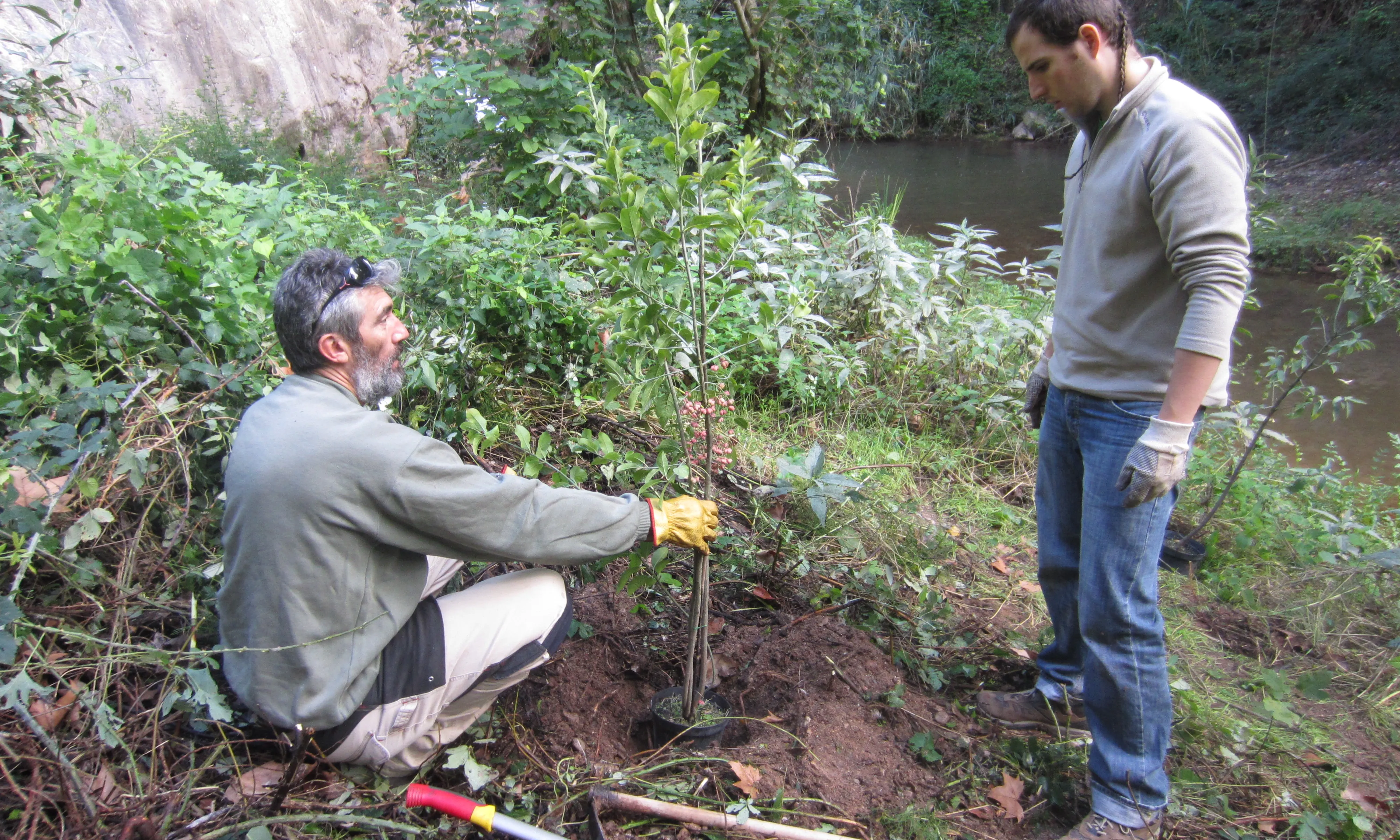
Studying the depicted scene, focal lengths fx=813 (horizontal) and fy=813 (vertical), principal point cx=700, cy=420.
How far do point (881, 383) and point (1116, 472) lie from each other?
9.08ft

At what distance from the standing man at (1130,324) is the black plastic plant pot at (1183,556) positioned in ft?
6.05

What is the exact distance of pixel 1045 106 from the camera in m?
15.3

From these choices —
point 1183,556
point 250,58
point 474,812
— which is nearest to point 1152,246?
point 474,812

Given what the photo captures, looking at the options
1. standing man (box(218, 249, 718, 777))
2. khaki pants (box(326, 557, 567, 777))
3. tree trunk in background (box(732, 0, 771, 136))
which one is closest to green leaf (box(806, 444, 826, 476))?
standing man (box(218, 249, 718, 777))

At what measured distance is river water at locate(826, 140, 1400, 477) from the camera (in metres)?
5.32

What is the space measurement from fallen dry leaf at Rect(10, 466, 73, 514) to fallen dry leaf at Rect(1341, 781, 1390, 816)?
11.5ft

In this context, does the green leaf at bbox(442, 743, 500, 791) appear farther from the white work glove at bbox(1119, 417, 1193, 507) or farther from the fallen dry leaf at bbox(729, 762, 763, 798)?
the white work glove at bbox(1119, 417, 1193, 507)

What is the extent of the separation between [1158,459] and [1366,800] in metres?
1.38

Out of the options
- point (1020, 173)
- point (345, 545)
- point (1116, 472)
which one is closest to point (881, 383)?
point (1116, 472)

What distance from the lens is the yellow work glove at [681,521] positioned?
80.4 inches

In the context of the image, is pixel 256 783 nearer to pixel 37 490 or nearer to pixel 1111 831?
pixel 37 490

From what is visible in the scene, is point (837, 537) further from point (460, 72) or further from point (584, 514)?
point (460, 72)

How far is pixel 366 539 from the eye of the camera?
72.8 inches

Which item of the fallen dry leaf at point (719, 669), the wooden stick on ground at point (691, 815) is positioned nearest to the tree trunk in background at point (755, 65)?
the fallen dry leaf at point (719, 669)
